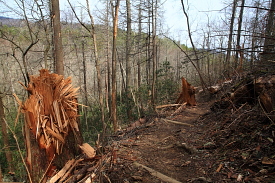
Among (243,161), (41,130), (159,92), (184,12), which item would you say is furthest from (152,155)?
(159,92)

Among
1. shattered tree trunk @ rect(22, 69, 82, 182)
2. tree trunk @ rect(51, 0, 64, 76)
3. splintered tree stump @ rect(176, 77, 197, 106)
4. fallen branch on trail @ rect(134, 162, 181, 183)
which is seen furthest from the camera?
splintered tree stump @ rect(176, 77, 197, 106)

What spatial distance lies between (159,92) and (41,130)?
10170 mm

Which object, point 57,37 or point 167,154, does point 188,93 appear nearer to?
point 167,154

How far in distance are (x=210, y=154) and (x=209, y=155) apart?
0.10ft

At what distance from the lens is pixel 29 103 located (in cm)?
280

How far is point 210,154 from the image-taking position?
2658 mm

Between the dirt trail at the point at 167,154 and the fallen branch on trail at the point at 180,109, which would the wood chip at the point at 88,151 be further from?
the fallen branch on trail at the point at 180,109

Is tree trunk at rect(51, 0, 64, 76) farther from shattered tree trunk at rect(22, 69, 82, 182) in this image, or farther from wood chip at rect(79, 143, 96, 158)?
wood chip at rect(79, 143, 96, 158)

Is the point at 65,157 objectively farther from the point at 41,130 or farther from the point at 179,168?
the point at 179,168

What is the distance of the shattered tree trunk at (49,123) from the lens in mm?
2816

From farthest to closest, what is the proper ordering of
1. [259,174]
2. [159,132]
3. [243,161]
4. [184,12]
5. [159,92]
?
[159,92] → [184,12] → [159,132] → [243,161] → [259,174]

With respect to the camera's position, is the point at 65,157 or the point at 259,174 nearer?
the point at 259,174

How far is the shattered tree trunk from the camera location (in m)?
2.82

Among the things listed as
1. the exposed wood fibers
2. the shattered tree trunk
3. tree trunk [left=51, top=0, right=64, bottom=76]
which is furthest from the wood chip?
tree trunk [left=51, top=0, right=64, bottom=76]
